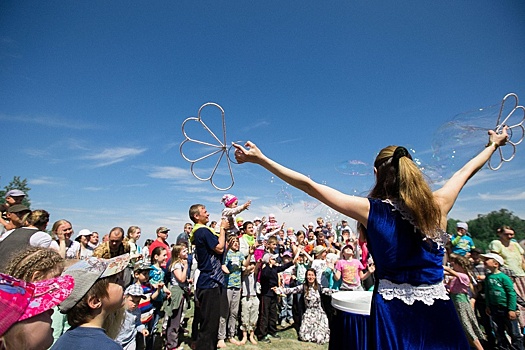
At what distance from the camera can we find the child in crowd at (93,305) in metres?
1.70

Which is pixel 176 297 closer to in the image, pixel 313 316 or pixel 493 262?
pixel 313 316

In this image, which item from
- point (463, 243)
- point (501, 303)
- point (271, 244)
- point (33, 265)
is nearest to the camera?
point (33, 265)

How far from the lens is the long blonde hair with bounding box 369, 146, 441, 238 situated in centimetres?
179

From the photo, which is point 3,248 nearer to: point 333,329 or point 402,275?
point 333,329

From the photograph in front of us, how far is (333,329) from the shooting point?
3.30 meters

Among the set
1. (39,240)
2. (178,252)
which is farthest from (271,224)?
(39,240)

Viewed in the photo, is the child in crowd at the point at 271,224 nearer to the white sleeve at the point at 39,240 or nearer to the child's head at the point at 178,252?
the child's head at the point at 178,252

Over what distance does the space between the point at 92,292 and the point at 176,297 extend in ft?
15.5

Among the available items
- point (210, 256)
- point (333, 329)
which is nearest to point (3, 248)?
point (210, 256)

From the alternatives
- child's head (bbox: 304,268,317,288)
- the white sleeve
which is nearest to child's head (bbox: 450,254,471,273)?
child's head (bbox: 304,268,317,288)

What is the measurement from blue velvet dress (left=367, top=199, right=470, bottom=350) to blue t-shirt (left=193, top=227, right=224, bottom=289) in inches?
116

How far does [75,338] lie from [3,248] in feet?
9.55

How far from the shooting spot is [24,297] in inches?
44.1

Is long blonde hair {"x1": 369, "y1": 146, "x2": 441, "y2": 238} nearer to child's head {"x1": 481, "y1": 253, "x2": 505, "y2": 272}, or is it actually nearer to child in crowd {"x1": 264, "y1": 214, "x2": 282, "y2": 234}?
child's head {"x1": 481, "y1": 253, "x2": 505, "y2": 272}
